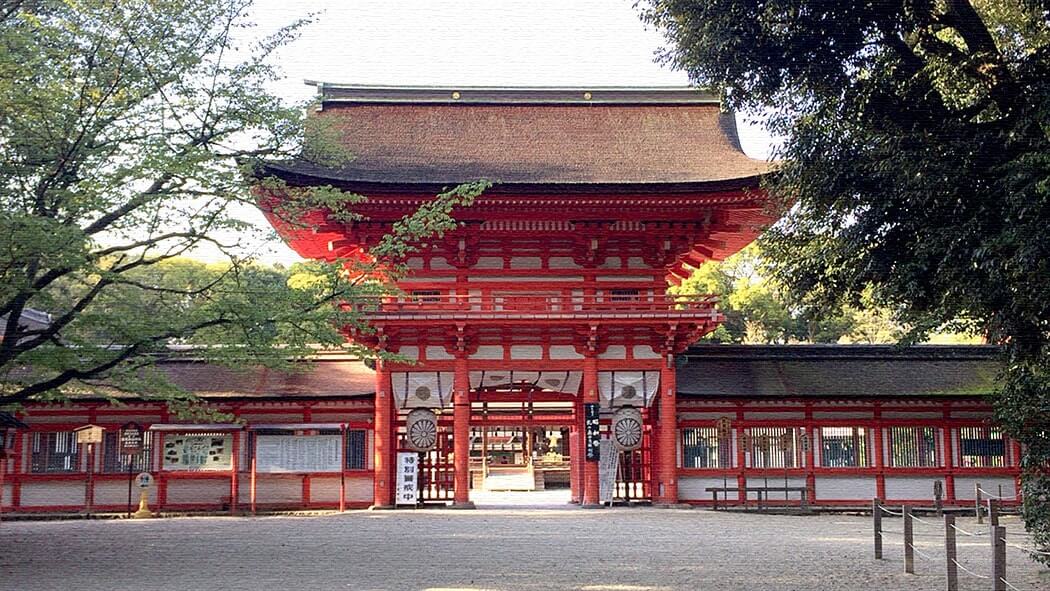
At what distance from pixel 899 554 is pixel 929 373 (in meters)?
10.8

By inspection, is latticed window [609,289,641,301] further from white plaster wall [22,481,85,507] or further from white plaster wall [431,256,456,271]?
white plaster wall [22,481,85,507]

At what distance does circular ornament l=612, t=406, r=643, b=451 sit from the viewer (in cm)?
2189

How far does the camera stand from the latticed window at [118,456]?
70.9 ft

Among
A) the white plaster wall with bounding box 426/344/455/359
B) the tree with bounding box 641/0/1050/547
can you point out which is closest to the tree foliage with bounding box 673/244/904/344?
the white plaster wall with bounding box 426/344/455/359

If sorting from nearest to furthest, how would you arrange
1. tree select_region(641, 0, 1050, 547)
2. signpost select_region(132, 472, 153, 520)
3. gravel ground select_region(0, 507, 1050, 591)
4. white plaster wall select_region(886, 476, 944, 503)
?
tree select_region(641, 0, 1050, 547)
gravel ground select_region(0, 507, 1050, 591)
signpost select_region(132, 472, 153, 520)
white plaster wall select_region(886, 476, 944, 503)

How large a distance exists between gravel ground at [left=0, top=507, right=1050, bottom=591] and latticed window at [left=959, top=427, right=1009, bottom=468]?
3420 millimetres

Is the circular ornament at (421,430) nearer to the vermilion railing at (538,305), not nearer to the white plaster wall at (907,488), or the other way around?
the vermilion railing at (538,305)

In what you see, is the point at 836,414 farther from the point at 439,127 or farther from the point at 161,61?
the point at 161,61

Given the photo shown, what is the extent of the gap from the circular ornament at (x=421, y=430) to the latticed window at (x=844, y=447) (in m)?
8.20

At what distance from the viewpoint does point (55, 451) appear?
21.6m

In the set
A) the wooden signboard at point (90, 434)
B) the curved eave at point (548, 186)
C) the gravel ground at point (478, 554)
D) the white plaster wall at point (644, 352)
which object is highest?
the curved eave at point (548, 186)

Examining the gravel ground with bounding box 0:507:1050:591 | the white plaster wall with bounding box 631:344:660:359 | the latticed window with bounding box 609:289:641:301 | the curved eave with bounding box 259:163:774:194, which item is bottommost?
the gravel ground with bounding box 0:507:1050:591

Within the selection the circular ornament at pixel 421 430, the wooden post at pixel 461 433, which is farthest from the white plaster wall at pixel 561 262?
the circular ornament at pixel 421 430

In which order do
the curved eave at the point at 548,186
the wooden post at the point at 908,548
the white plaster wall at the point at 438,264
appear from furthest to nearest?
the white plaster wall at the point at 438,264
the curved eave at the point at 548,186
the wooden post at the point at 908,548
